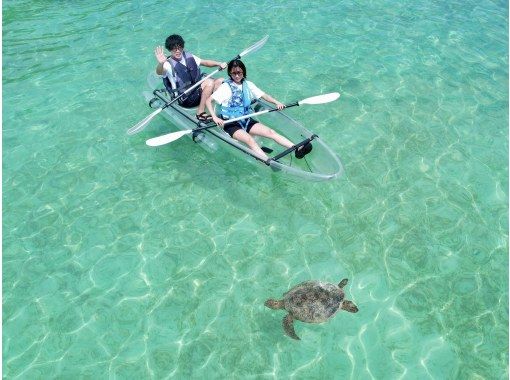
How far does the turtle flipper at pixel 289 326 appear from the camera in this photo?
5.58 metres

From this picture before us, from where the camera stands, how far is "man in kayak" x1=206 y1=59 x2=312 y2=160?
7422 mm

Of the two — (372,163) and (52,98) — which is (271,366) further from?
(52,98)

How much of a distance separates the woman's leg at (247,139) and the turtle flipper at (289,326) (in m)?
2.85

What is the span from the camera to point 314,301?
18.4ft

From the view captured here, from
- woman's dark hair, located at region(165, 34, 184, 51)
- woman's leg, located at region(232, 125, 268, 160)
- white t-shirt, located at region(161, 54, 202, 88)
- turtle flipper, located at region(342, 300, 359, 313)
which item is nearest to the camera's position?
turtle flipper, located at region(342, 300, 359, 313)

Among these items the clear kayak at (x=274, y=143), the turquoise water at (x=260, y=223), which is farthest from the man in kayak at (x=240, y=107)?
the turquoise water at (x=260, y=223)

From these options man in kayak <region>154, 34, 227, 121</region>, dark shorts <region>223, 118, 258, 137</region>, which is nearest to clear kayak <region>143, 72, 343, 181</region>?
dark shorts <region>223, 118, 258, 137</region>

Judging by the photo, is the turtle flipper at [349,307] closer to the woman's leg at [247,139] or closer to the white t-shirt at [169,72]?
the woman's leg at [247,139]

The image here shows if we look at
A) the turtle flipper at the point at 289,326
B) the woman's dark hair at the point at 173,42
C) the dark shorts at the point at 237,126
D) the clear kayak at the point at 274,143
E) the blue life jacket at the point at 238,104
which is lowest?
the turtle flipper at the point at 289,326

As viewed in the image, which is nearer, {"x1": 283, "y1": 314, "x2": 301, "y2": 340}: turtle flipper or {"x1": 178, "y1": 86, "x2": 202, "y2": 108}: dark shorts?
{"x1": 283, "y1": 314, "x2": 301, "y2": 340}: turtle flipper

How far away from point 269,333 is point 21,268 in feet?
13.1

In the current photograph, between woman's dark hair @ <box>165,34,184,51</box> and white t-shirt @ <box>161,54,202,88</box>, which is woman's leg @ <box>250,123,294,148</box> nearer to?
white t-shirt @ <box>161,54,202,88</box>

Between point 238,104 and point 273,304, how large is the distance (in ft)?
12.2

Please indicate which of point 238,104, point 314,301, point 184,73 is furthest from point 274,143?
point 314,301
